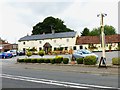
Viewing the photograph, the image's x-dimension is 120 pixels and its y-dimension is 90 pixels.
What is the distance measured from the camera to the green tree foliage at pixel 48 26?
375 feet

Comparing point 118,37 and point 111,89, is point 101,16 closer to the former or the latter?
point 111,89

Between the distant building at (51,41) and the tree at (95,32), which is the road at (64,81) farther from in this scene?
the tree at (95,32)

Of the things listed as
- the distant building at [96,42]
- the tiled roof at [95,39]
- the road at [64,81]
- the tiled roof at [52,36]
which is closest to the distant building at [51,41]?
the tiled roof at [52,36]

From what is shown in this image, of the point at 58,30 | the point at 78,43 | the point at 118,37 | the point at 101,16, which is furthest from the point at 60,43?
the point at 101,16

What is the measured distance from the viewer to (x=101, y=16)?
2420 centimetres

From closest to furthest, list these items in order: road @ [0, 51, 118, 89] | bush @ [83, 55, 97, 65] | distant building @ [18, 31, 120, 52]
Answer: road @ [0, 51, 118, 89]
bush @ [83, 55, 97, 65]
distant building @ [18, 31, 120, 52]

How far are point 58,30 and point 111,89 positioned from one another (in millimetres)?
103023

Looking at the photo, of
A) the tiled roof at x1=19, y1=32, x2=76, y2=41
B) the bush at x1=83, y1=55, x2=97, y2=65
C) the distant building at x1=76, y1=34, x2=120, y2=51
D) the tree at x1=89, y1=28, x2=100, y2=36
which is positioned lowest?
the bush at x1=83, y1=55, x2=97, y2=65

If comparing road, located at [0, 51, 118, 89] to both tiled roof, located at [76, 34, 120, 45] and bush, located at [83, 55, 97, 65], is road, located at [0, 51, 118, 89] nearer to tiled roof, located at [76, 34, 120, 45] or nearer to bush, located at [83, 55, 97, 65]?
bush, located at [83, 55, 97, 65]

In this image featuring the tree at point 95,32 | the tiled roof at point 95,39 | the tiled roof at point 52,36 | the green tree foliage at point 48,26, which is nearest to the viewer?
the tiled roof at point 95,39

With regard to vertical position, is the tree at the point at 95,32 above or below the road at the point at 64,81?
above

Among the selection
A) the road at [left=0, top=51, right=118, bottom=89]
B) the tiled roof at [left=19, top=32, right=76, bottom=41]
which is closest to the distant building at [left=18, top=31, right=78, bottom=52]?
the tiled roof at [left=19, top=32, right=76, bottom=41]

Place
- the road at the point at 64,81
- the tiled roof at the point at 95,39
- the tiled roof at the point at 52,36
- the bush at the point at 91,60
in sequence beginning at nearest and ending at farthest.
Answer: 1. the road at the point at 64,81
2. the bush at the point at 91,60
3. the tiled roof at the point at 95,39
4. the tiled roof at the point at 52,36

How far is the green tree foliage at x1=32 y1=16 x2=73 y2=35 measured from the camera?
114 meters
